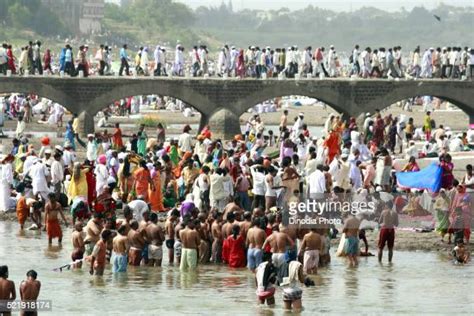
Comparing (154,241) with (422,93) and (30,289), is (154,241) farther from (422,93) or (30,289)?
(422,93)

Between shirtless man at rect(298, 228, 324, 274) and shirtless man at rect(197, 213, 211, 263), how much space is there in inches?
66.7

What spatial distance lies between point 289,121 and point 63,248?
3504 centimetres

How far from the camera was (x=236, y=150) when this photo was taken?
38.2 meters

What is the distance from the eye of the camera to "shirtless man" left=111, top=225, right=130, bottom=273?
2862 cm

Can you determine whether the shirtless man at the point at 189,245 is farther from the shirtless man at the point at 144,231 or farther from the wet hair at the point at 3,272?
the wet hair at the point at 3,272

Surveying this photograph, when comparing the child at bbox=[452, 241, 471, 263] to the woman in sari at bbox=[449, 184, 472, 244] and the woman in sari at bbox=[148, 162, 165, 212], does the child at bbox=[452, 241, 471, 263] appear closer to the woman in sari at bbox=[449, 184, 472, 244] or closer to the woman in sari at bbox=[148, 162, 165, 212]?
the woman in sari at bbox=[449, 184, 472, 244]

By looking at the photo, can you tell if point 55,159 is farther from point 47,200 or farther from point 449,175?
point 449,175

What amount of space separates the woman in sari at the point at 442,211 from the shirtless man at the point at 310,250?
158 inches

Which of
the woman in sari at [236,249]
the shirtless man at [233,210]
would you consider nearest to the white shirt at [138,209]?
the shirtless man at [233,210]

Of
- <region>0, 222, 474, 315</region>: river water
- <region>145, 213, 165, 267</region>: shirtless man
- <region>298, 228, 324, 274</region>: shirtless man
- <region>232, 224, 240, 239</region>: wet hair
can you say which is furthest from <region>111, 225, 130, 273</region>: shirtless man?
<region>298, 228, 324, 274</region>: shirtless man

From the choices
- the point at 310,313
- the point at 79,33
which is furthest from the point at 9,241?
the point at 79,33

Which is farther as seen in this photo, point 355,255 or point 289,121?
point 289,121

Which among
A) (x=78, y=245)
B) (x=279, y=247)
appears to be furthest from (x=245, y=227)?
(x=78, y=245)

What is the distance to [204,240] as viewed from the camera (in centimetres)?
2961
